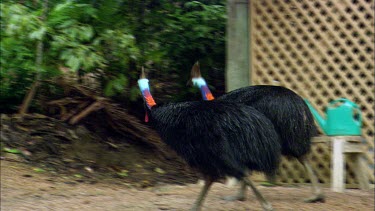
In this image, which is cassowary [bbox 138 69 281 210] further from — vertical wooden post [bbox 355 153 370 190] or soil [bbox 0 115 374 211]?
vertical wooden post [bbox 355 153 370 190]

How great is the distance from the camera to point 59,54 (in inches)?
308

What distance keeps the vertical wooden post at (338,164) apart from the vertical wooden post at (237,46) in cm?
147

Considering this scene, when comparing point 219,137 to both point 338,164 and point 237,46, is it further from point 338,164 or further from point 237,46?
point 237,46

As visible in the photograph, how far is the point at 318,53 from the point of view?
25.8 feet

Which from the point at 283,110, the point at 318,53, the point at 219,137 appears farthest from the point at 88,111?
the point at 219,137

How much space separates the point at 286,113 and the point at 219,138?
107cm

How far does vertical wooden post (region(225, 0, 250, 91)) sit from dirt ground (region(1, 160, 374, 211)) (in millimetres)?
1436

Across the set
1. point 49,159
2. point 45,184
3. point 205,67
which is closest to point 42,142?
point 49,159

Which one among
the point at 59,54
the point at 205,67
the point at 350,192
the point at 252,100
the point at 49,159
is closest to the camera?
the point at 252,100

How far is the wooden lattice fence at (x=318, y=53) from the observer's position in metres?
7.65

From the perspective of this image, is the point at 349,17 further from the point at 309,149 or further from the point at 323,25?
the point at 309,149

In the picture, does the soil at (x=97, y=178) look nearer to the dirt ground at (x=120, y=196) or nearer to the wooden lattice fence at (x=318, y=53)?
the dirt ground at (x=120, y=196)

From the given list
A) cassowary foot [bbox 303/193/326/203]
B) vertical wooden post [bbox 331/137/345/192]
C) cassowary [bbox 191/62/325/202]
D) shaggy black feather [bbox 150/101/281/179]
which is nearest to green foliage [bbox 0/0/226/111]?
cassowary [bbox 191/62/325/202]

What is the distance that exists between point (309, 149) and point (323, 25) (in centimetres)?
229
